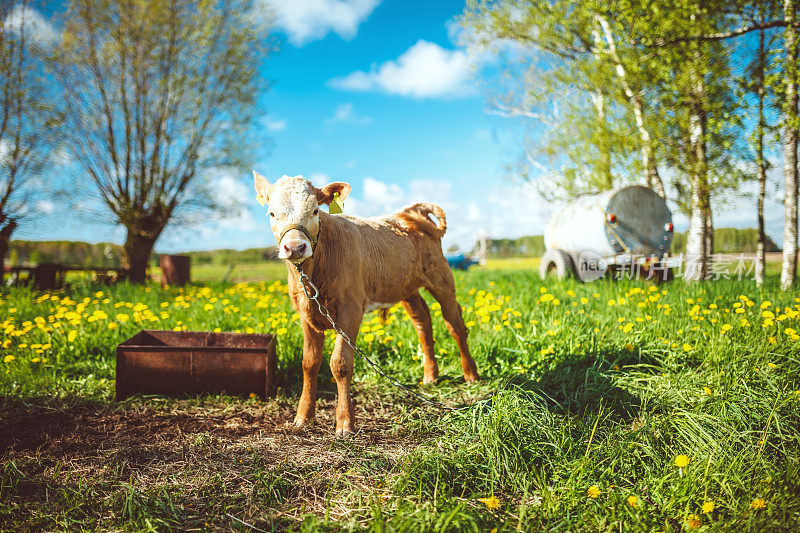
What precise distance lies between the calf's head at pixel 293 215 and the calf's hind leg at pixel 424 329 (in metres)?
1.71

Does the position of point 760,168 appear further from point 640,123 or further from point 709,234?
point 640,123

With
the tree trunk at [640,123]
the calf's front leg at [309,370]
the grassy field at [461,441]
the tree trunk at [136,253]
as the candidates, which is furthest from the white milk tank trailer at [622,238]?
the tree trunk at [136,253]

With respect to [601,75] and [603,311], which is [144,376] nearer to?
[603,311]

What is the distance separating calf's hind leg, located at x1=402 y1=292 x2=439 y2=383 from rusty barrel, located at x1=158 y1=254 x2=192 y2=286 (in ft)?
32.3

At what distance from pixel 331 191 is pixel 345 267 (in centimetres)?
59

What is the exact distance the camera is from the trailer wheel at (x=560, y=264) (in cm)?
991

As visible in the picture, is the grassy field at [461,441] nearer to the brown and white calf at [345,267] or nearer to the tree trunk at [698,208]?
the brown and white calf at [345,267]

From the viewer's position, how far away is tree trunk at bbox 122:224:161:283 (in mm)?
12016

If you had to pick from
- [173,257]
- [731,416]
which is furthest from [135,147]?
[731,416]

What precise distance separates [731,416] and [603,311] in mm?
2628

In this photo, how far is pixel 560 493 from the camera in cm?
251

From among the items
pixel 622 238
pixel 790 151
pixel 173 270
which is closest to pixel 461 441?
pixel 622 238

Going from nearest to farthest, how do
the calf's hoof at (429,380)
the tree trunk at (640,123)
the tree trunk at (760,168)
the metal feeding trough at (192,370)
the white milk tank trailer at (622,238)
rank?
the metal feeding trough at (192,370) < the calf's hoof at (429,380) < the tree trunk at (760,168) < the white milk tank trailer at (622,238) < the tree trunk at (640,123)

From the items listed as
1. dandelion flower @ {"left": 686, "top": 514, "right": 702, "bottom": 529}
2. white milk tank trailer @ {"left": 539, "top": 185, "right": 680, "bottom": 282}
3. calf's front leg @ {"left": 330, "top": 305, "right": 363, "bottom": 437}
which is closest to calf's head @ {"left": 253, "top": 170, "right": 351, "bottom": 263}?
calf's front leg @ {"left": 330, "top": 305, "right": 363, "bottom": 437}
